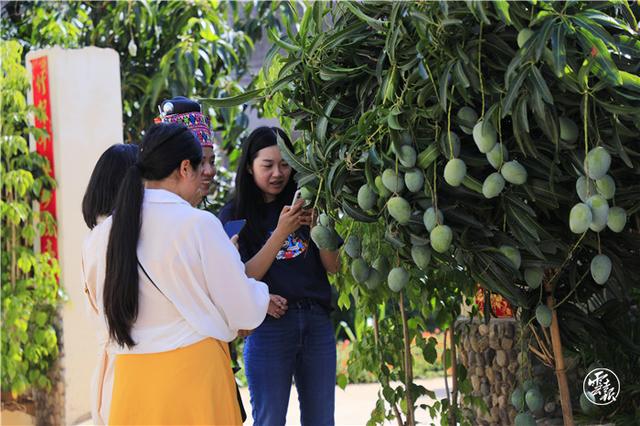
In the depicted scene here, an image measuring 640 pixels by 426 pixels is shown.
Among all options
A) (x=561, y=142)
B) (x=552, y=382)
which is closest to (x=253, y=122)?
(x=552, y=382)

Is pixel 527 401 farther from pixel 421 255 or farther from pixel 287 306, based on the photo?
pixel 287 306

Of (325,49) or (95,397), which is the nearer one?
(325,49)

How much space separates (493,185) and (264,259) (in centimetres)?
103

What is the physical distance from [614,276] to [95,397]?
1.38m

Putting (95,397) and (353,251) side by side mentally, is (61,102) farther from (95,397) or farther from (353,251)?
(353,251)

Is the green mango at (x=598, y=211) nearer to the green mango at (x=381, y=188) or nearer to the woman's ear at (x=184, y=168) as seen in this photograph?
the green mango at (x=381, y=188)

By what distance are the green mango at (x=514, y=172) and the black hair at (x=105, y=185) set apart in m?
1.22

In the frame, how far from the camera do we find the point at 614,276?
2232mm

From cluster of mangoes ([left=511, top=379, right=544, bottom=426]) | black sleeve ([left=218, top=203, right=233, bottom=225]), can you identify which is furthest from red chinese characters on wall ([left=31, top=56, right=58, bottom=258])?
cluster of mangoes ([left=511, top=379, right=544, bottom=426])

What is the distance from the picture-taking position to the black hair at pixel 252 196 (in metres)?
3.09

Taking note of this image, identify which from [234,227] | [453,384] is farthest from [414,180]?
[453,384]

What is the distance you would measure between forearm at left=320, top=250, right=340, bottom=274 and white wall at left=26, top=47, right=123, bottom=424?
2947mm

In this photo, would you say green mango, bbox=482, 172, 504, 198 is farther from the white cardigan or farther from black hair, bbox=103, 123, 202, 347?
black hair, bbox=103, 123, 202, 347

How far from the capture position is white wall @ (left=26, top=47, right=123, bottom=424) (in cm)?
565
